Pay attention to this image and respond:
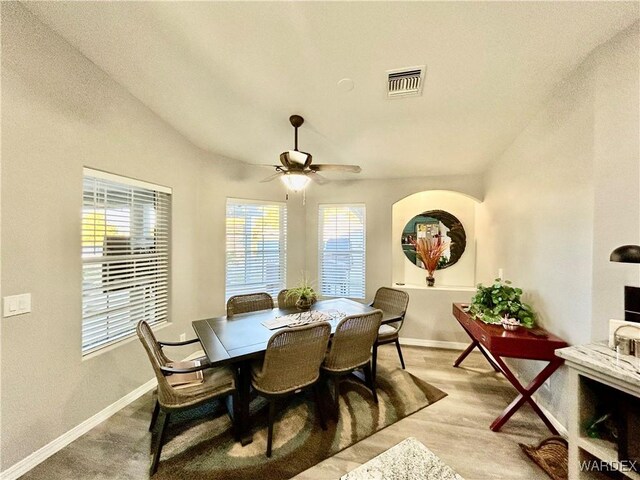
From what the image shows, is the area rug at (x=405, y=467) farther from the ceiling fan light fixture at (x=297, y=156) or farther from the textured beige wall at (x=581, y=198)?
the ceiling fan light fixture at (x=297, y=156)

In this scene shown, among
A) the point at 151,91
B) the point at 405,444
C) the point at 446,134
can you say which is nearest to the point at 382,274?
the point at 446,134

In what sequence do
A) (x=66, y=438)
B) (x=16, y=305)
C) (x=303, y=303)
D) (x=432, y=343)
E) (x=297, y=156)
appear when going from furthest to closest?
(x=432, y=343)
(x=303, y=303)
(x=297, y=156)
(x=66, y=438)
(x=16, y=305)

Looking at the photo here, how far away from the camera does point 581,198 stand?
5.70 feet

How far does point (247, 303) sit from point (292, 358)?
1.32 meters

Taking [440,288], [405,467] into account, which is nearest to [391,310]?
[440,288]

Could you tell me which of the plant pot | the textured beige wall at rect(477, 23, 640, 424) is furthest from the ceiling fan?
the textured beige wall at rect(477, 23, 640, 424)

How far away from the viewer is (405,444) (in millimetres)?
1198

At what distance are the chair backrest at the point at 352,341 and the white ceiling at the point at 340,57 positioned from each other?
6.38 ft

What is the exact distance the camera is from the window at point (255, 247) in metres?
3.80

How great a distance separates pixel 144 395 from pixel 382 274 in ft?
10.9

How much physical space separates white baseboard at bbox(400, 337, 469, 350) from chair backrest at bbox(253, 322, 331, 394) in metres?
2.38

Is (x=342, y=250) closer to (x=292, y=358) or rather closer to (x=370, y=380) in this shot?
(x=370, y=380)

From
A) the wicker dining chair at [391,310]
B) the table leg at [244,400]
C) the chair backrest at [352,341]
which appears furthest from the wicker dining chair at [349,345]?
the table leg at [244,400]

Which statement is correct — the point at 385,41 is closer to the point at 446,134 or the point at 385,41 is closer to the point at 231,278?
the point at 446,134
